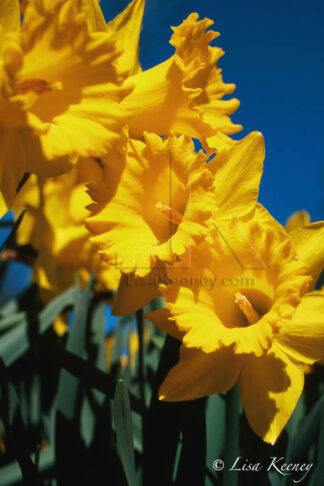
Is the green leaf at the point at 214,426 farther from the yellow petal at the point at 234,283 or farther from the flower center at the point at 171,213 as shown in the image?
the flower center at the point at 171,213

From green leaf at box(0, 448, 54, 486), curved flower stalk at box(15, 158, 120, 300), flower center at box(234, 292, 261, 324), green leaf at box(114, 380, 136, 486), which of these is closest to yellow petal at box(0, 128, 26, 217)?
green leaf at box(114, 380, 136, 486)

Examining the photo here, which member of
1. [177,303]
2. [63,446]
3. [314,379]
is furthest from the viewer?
[314,379]

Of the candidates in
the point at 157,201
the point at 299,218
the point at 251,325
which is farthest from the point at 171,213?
the point at 299,218

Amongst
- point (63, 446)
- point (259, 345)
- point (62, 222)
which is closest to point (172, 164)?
point (259, 345)

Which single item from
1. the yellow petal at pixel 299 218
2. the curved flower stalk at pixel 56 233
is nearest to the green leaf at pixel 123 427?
the curved flower stalk at pixel 56 233

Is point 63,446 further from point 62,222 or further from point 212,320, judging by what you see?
point 62,222

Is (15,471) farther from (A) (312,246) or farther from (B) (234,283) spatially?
(A) (312,246)

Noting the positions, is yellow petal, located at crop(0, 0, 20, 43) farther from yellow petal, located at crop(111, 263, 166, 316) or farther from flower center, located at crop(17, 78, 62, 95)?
yellow petal, located at crop(111, 263, 166, 316)
